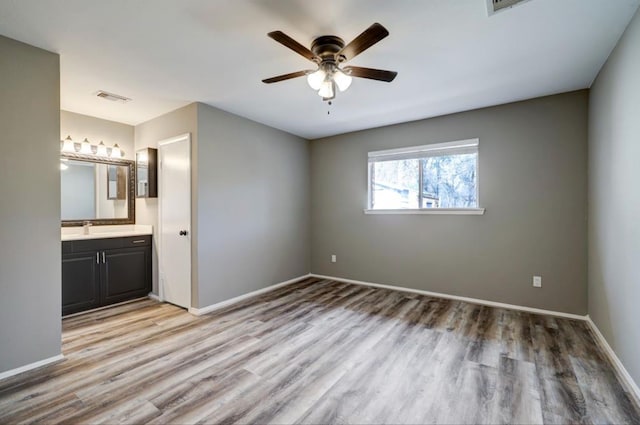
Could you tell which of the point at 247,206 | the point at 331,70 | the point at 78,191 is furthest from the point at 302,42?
the point at 78,191

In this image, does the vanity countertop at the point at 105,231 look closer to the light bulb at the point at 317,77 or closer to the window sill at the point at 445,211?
the light bulb at the point at 317,77

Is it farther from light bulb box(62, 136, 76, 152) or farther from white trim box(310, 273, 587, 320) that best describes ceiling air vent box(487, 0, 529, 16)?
light bulb box(62, 136, 76, 152)

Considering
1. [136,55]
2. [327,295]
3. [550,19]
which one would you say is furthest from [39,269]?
[550,19]

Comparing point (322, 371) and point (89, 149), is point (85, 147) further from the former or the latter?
point (322, 371)

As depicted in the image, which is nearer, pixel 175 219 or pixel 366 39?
pixel 366 39

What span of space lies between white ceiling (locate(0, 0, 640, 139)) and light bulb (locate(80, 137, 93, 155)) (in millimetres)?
481

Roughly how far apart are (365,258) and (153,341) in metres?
3.02

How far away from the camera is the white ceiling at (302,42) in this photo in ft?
5.95

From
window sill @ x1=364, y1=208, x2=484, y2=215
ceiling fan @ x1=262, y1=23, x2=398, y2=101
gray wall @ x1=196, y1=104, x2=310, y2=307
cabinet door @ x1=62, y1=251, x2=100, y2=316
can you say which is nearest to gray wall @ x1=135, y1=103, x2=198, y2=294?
gray wall @ x1=196, y1=104, x2=310, y2=307

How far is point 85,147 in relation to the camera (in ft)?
12.2

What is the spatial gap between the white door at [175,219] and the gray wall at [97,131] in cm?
76

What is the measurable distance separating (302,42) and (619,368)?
3.41m

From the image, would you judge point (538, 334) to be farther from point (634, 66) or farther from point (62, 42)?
point (62, 42)

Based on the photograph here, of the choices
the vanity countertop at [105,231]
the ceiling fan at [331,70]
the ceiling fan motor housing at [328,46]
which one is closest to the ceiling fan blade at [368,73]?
the ceiling fan at [331,70]
